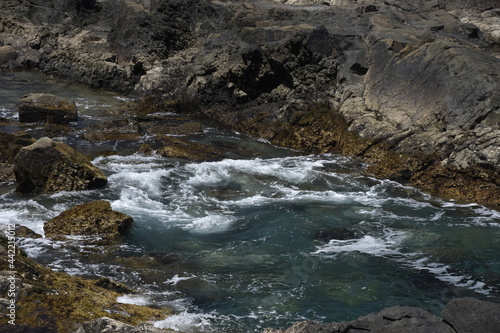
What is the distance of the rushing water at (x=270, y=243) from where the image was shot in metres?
8.43

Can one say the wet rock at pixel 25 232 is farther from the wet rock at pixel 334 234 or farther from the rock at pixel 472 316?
the rock at pixel 472 316

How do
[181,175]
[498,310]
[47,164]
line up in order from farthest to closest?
[181,175] → [47,164] → [498,310]

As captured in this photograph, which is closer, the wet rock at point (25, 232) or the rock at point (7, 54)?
the wet rock at point (25, 232)

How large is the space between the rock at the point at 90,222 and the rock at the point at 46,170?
7.58 ft

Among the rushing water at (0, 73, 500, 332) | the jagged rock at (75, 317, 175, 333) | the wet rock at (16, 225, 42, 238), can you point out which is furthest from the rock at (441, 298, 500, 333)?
the wet rock at (16, 225, 42, 238)

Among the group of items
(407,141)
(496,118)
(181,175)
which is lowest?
(181,175)

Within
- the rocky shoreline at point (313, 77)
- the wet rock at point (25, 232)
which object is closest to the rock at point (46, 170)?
the rocky shoreline at point (313, 77)

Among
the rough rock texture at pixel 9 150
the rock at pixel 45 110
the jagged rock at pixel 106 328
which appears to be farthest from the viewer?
the rock at pixel 45 110

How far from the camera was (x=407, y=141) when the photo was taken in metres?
16.5

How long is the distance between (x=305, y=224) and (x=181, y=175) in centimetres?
471

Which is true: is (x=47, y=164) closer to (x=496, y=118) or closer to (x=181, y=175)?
(x=181, y=175)

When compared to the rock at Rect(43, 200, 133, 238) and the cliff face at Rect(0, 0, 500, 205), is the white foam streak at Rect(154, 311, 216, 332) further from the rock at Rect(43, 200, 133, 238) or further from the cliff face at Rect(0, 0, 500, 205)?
the cliff face at Rect(0, 0, 500, 205)

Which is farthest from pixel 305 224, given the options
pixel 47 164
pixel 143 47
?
pixel 143 47

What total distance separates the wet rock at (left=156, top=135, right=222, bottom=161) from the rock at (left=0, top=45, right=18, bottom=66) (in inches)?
765
